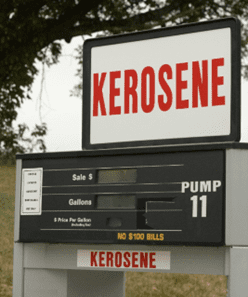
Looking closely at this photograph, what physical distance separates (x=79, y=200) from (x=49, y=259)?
46 centimetres

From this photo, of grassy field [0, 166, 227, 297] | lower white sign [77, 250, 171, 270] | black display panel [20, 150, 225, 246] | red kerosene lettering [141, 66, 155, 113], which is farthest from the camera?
grassy field [0, 166, 227, 297]

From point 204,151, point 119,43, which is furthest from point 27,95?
point 204,151

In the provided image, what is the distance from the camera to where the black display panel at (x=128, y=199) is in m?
3.06

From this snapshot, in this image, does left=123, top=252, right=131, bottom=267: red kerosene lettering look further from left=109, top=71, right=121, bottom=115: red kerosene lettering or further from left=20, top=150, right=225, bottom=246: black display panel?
left=109, top=71, right=121, bottom=115: red kerosene lettering

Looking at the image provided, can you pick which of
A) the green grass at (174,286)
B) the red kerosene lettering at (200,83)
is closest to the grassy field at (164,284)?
the green grass at (174,286)

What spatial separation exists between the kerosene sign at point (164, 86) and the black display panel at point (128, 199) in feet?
0.70

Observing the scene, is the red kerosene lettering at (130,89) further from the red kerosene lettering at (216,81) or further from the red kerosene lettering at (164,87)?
the red kerosene lettering at (216,81)

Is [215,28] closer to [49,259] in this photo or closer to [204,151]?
[204,151]

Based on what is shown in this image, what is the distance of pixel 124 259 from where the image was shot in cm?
331

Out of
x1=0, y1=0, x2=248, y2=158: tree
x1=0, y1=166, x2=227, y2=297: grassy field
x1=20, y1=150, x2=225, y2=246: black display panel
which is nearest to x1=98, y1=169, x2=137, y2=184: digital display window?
x1=20, y1=150, x2=225, y2=246: black display panel

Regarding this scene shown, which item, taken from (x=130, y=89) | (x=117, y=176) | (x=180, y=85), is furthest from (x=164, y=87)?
(x=117, y=176)

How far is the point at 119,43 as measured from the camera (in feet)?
12.0

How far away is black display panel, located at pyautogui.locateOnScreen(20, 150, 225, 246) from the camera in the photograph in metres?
3.06

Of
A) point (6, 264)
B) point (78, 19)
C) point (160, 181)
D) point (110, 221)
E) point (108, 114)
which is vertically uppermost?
point (78, 19)
